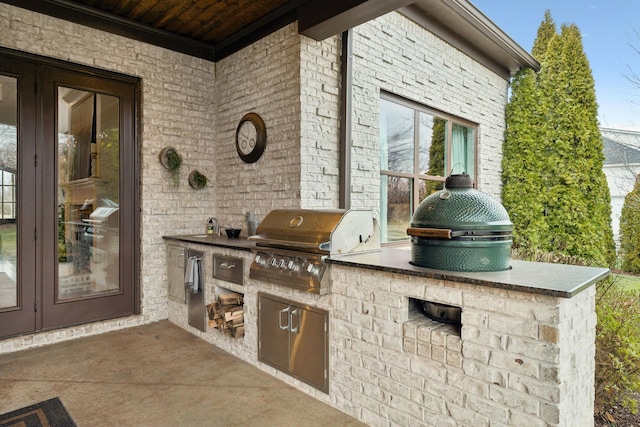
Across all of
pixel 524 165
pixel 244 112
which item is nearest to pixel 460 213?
pixel 244 112

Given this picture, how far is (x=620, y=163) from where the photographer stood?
27.1ft

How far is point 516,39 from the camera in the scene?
237 inches

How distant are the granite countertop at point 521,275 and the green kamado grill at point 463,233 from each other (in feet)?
0.21

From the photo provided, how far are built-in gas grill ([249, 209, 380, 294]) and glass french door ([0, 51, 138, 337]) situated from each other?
6.62 feet

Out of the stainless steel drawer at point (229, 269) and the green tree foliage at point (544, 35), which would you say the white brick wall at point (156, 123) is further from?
the green tree foliage at point (544, 35)

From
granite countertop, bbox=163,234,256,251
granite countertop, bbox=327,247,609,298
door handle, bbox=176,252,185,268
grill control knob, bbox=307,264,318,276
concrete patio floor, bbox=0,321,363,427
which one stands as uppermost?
granite countertop, bbox=163,234,256,251

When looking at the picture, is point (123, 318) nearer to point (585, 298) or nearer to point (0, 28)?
point (0, 28)

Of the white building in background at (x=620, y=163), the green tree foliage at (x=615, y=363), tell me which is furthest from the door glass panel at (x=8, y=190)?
the white building in background at (x=620, y=163)

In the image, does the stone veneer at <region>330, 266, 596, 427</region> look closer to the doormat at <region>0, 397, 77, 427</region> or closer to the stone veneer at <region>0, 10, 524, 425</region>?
the stone veneer at <region>0, 10, 524, 425</region>

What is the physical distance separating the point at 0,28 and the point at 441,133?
201 inches

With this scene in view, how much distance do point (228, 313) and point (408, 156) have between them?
119 inches

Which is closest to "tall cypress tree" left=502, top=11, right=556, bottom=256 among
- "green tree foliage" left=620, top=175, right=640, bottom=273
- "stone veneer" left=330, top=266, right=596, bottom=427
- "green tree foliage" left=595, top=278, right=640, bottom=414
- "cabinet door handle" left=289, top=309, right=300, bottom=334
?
"green tree foliage" left=620, top=175, right=640, bottom=273

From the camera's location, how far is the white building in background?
699 centimetres

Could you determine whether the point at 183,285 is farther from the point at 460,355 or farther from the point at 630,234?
the point at 630,234
